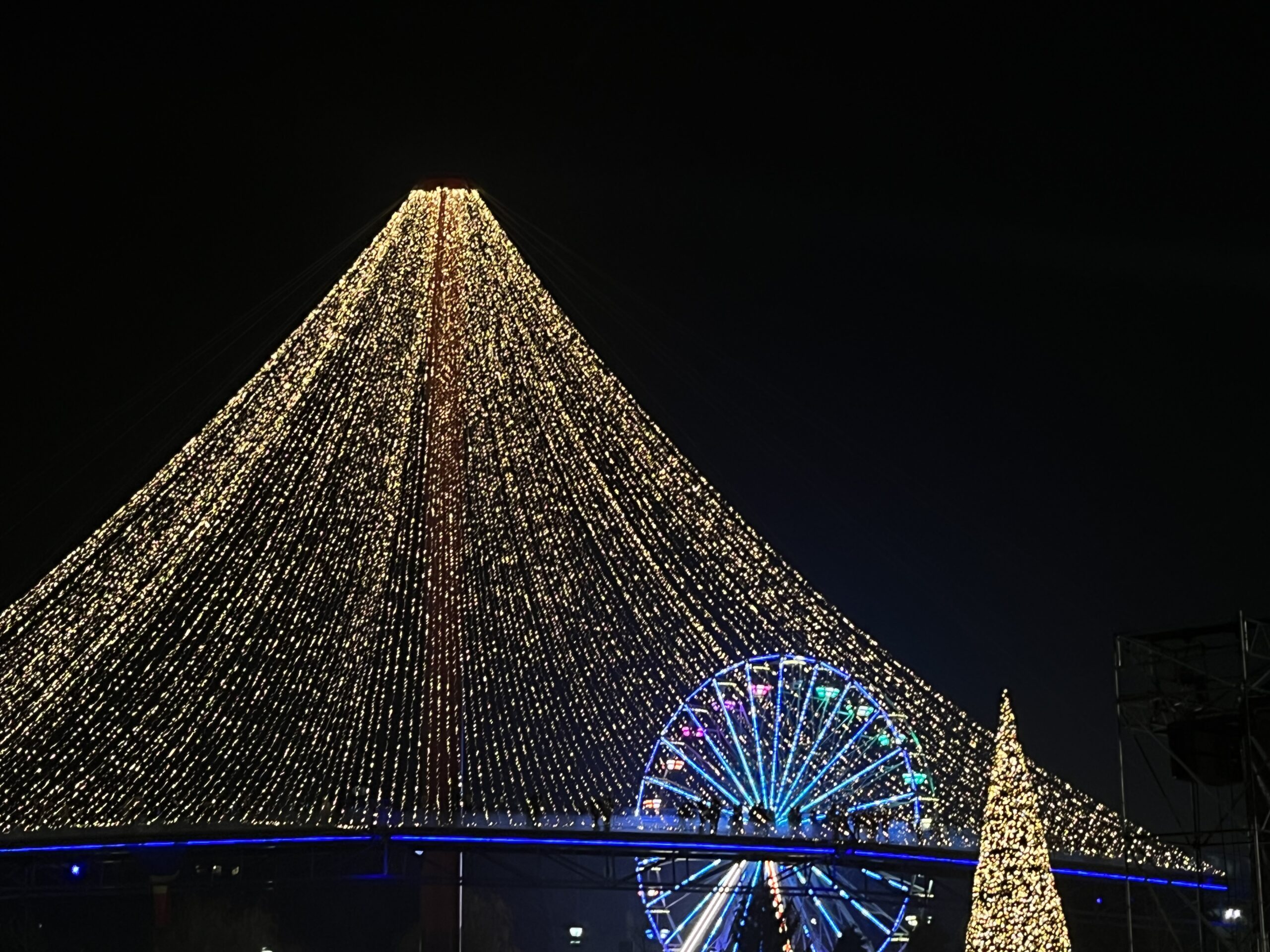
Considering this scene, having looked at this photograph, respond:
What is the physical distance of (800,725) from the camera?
153 ft

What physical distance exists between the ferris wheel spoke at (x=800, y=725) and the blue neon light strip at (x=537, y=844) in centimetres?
172

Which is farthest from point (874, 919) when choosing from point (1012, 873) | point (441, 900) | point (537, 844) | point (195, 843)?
point (1012, 873)

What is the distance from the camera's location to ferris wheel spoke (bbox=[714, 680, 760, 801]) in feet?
151

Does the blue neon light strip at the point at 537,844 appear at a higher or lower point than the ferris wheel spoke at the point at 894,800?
lower

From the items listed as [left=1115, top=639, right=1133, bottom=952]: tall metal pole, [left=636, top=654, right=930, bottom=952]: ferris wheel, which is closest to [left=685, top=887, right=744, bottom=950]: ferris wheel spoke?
[left=636, top=654, right=930, bottom=952]: ferris wheel

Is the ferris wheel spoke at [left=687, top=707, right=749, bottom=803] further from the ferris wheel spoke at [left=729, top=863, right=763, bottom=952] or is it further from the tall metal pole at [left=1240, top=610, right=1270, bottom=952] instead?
the tall metal pole at [left=1240, top=610, right=1270, bottom=952]

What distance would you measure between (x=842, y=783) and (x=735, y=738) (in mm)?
2759

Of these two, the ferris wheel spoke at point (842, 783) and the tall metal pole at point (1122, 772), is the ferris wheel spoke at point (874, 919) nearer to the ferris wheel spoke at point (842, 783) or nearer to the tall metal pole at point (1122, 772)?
the ferris wheel spoke at point (842, 783)

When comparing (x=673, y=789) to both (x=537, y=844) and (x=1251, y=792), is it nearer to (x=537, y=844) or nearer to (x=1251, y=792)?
(x=537, y=844)

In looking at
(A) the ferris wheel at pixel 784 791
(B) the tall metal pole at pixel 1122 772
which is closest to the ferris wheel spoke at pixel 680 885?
(A) the ferris wheel at pixel 784 791

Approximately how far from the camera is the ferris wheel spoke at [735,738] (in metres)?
46.1

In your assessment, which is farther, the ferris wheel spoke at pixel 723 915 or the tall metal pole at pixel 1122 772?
the ferris wheel spoke at pixel 723 915

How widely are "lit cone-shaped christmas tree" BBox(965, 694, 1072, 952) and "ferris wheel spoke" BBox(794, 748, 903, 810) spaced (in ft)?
59.1

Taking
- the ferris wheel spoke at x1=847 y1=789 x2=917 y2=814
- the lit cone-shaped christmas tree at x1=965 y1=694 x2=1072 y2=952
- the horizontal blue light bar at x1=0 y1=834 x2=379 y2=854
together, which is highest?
the ferris wheel spoke at x1=847 y1=789 x2=917 y2=814
